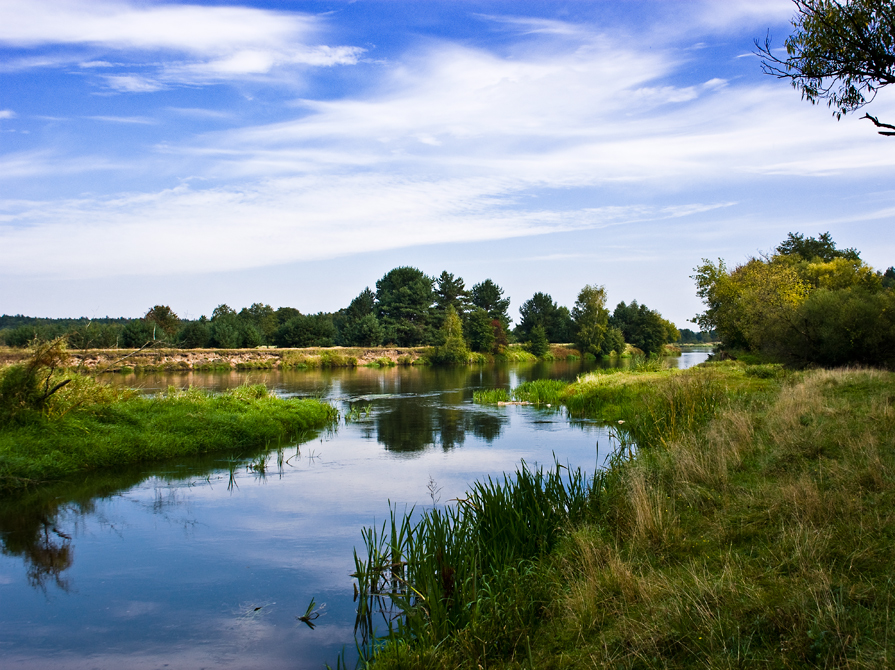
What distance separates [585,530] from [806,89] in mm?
7109

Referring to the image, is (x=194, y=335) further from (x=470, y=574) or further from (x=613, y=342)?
(x=470, y=574)

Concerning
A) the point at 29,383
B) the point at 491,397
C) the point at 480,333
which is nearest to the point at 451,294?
the point at 480,333

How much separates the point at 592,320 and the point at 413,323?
2193cm

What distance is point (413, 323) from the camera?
70188 mm

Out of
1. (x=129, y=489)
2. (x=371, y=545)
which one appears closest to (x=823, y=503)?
(x=371, y=545)

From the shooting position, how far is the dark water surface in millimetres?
6039

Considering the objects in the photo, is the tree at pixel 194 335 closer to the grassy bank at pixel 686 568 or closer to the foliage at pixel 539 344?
the foliage at pixel 539 344

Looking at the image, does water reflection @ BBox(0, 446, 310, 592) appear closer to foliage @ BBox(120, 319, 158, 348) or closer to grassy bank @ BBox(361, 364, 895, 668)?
grassy bank @ BBox(361, 364, 895, 668)

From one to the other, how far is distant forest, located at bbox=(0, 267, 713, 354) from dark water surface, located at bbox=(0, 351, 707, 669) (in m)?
39.2

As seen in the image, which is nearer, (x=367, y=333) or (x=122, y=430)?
(x=122, y=430)

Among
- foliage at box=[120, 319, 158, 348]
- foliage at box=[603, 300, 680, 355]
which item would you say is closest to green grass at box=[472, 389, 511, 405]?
foliage at box=[120, 319, 158, 348]

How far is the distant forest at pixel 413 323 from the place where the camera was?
5622 centimetres

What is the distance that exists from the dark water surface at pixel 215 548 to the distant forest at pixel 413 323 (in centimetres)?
3918

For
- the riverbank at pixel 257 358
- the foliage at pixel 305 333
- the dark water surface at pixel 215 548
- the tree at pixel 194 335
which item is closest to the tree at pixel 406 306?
the riverbank at pixel 257 358
